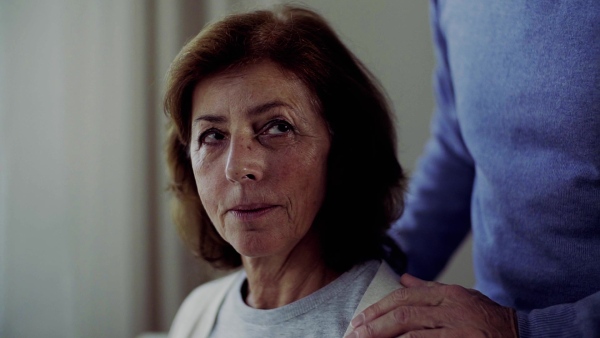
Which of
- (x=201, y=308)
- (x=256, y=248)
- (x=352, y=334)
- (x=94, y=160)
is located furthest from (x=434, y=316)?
(x=94, y=160)

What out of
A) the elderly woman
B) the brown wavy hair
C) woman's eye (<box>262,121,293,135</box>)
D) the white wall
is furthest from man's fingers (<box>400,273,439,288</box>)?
the white wall

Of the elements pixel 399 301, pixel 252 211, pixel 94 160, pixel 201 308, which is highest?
pixel 252 211

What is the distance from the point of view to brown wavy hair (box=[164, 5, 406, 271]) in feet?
3.79

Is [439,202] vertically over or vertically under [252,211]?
under

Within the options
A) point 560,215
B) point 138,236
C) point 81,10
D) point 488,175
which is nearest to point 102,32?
point 81,10

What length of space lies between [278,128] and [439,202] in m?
0.72

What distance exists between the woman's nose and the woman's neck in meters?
0.23

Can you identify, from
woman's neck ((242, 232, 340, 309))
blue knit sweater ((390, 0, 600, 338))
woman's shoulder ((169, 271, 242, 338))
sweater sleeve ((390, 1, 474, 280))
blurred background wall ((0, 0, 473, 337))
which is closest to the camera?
blue knit sweater ((390, 0, 600, 338))

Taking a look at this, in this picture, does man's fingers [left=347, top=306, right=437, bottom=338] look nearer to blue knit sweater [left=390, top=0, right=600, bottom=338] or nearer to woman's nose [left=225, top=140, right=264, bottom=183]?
blue knit sweater [left=390, top=0, right=600, bottom=338]

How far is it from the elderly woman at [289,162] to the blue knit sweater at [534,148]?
0.22 m

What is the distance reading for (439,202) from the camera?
169cm

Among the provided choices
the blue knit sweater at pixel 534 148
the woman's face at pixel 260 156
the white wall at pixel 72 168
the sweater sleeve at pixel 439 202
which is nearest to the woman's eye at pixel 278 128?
the woman's face at pixel 260 156

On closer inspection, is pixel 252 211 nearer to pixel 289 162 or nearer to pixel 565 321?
pixel 289 162

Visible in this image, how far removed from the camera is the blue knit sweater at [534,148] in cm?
109
